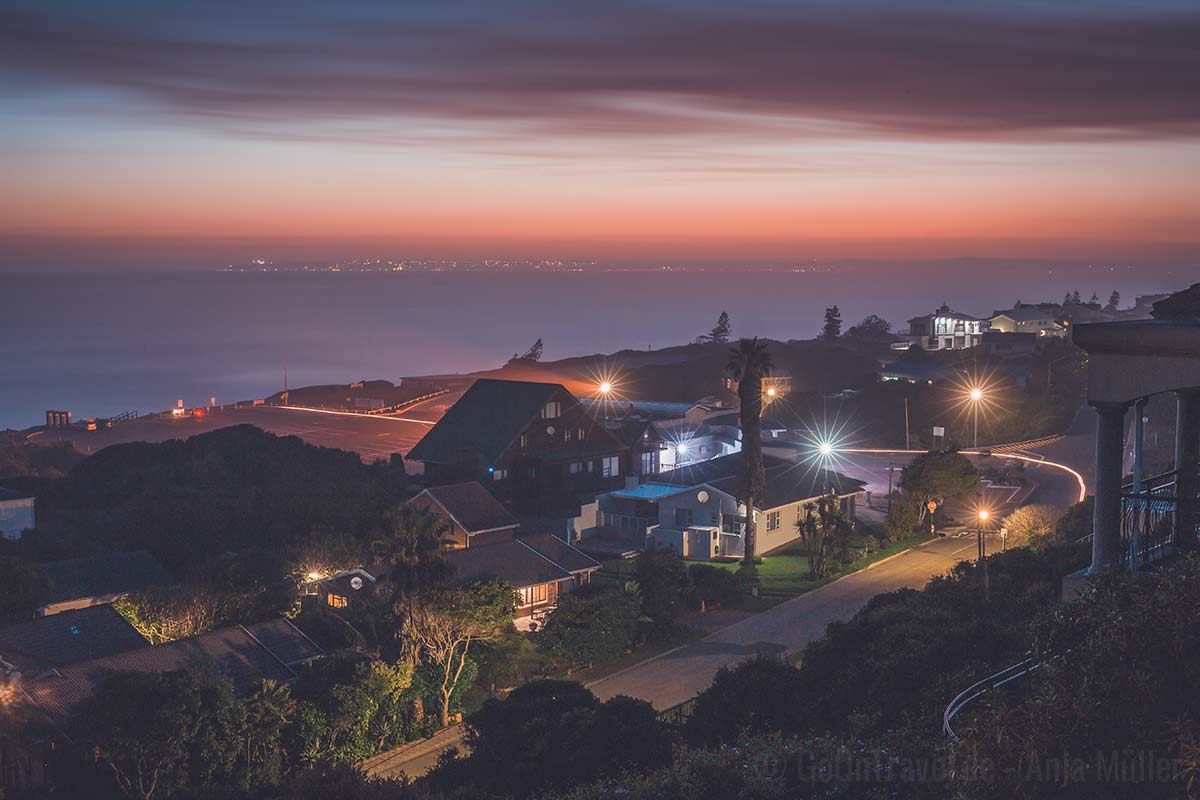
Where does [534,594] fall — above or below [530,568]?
below

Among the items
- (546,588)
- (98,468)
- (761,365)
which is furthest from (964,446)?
(98,468)

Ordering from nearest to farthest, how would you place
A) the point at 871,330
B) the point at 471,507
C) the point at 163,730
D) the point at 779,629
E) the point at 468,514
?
the point at 163,730, the point at 779,629, the point at 468,514, the point at 471,507, the point at 871,330

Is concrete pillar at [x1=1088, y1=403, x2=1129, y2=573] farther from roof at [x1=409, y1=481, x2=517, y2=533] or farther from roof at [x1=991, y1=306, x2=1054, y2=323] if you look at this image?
roof at [x1=991, y1=306, x2=1054, y2=323]

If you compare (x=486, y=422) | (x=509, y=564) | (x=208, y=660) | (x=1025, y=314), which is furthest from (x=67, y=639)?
(x=1025, y=314)

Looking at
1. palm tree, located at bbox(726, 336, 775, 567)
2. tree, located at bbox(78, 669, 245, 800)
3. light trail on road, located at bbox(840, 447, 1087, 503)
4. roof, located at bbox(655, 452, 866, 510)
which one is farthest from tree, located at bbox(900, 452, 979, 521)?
tree, located at bbox(78, 669, 245, 800)

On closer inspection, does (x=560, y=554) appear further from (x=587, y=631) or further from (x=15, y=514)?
(x=15, y=514)

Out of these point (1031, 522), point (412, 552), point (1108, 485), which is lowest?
point (1031, 522)

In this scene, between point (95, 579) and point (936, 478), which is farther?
point (936, 478)
